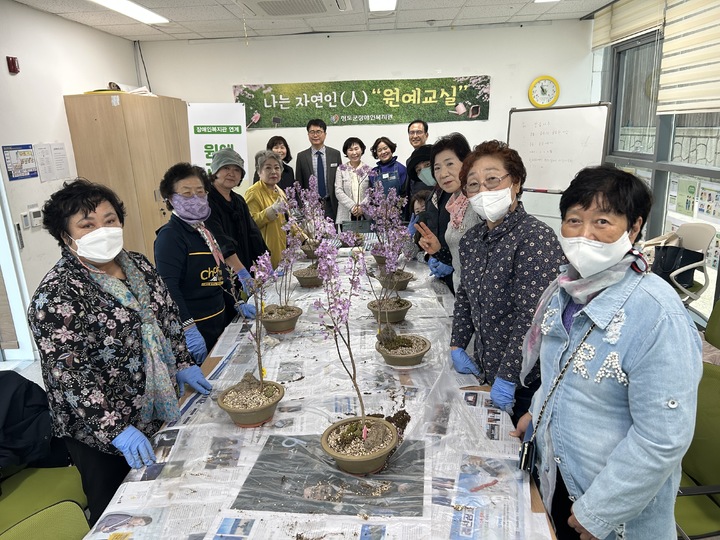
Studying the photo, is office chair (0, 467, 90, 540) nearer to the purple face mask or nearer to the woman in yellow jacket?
the purple face mask

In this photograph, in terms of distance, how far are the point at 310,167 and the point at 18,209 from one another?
8.71ft

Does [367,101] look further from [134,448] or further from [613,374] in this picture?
[613,374]

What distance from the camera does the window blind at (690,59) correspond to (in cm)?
331

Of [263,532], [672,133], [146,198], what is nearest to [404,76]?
[672,133]

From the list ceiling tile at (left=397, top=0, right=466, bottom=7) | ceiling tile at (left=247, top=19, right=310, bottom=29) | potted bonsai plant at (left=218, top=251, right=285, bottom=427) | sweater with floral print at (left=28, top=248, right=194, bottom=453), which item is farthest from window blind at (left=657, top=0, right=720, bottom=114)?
sweater with floral print at (left=28, top=248, right=194, bottom=453)

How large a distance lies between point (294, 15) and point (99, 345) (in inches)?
173

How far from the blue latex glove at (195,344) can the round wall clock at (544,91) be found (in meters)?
5.24

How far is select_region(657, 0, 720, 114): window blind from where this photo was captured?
3.31 meters

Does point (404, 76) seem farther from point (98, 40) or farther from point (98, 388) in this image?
point (98, 388)

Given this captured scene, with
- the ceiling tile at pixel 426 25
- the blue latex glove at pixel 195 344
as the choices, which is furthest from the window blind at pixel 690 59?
the blue latex glove at pixel 195 344

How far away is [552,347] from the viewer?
1173mm

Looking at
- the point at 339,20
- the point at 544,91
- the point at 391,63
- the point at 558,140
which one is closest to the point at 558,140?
the point at 558,140

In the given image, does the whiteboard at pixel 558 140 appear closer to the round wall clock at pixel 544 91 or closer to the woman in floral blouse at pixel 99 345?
the round wall clock at pixel 544 91

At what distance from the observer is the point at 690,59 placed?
11.8 ft
